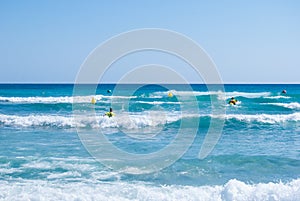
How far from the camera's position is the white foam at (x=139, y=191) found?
7523 mm

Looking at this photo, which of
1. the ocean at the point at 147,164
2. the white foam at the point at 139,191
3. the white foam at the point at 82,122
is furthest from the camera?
the white foam at the point at 82,122

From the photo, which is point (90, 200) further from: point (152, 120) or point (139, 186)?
point (152, 120)

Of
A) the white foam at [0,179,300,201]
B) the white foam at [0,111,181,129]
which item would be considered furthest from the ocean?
the white foam at [0,111,181,129]

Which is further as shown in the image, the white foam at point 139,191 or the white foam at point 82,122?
the white foam at point 82,122

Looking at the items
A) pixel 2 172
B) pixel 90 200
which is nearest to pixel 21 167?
pixel 2 172

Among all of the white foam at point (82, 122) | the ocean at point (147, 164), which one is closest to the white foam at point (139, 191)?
the ocean at point (147, 164)

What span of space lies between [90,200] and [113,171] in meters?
2.60

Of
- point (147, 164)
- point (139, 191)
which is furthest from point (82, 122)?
point (139, 191)

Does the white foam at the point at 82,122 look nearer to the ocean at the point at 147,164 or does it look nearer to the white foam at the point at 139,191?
the ocean at the point at 147,164

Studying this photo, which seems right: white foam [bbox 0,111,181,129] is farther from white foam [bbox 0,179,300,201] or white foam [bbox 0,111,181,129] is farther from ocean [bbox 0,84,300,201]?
white foam [bbox 0,179,300,201]

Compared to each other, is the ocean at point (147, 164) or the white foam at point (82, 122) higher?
the white foam at point (82, 122)

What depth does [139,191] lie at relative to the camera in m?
8.16

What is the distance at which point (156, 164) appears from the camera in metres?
11.1

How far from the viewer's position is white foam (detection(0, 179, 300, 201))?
24.7 ft
